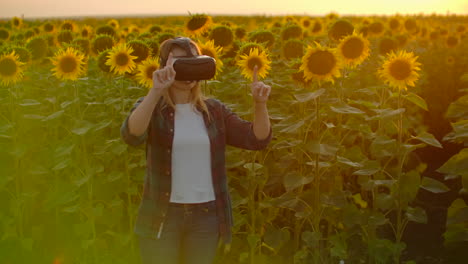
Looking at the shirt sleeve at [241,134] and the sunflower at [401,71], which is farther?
the sunflower at [401,71]

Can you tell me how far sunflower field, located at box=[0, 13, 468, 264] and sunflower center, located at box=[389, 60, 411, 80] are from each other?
0.04 ft

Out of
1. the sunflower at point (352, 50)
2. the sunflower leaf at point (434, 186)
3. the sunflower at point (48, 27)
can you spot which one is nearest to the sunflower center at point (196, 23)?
the sunflower at point (352, 50)

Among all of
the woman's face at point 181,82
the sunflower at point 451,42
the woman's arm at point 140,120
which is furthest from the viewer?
the sunflower at point 451,42

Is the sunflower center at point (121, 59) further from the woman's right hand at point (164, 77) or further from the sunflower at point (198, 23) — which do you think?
the woman's right hand at point (164, 77)

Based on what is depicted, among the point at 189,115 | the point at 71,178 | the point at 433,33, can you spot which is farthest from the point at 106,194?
the point at 433,33

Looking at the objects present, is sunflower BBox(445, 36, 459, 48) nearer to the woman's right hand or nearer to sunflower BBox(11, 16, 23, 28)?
sunflower BBox(11, 16, 23, 28)

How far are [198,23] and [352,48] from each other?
7.20 ft

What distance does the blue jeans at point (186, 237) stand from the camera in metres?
3.76

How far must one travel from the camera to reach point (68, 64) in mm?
5367

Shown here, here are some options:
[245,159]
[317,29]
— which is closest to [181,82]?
[245,159]

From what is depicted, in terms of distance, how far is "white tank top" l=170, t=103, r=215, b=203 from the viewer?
3771 mm

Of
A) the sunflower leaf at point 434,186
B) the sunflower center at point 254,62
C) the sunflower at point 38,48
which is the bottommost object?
the sunflower leaf at point 434,186

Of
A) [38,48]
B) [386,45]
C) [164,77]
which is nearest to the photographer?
[164,77]

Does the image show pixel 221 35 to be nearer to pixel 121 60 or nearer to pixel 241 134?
pixel 121 60
